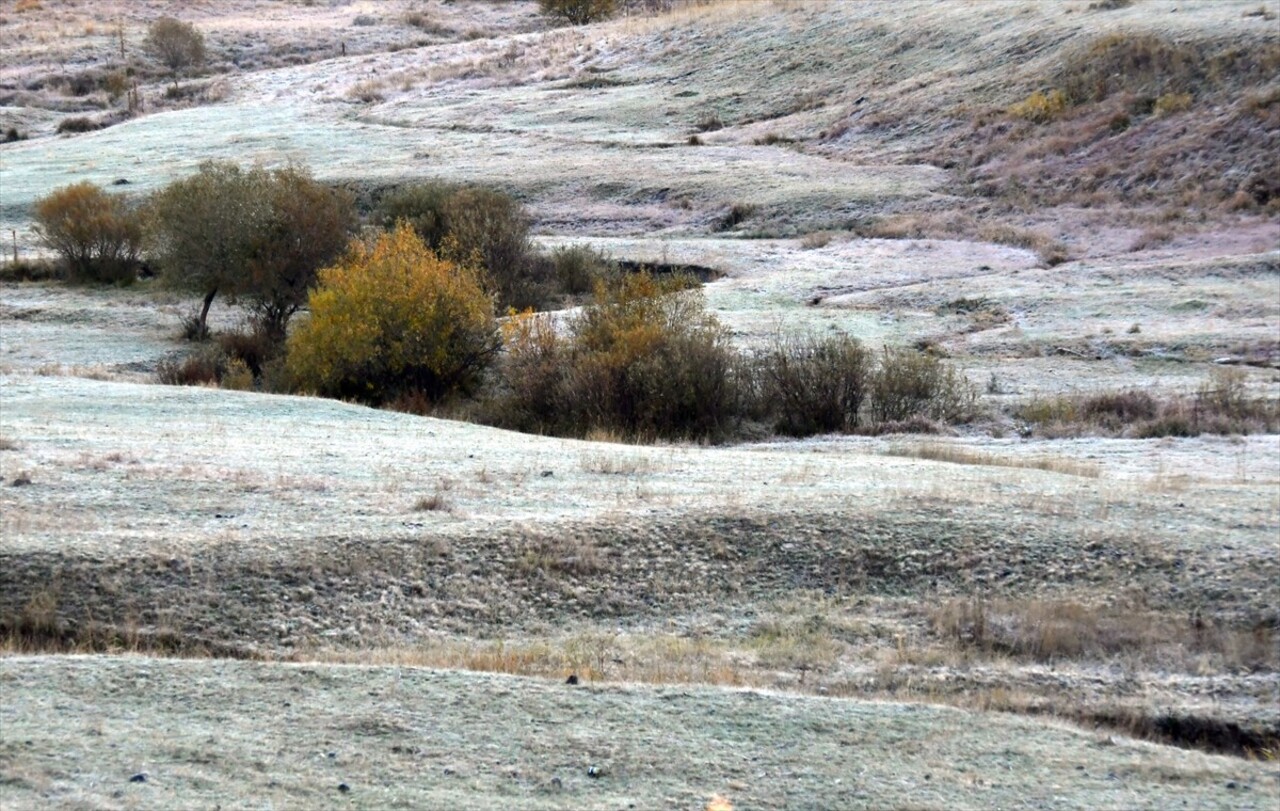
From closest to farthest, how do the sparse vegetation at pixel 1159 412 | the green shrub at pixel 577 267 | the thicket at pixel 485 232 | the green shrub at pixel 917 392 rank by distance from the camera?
the sparse vegetation at pixel 1159 412
the green shrub at pixel 917 392
the thicket at pixel 485 232
the green shrub at pixel 577 267

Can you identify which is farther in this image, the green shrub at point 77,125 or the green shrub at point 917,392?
the green shrub at point 77,125

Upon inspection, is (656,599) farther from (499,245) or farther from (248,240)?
(499,245)

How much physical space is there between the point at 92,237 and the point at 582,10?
47.5 metres

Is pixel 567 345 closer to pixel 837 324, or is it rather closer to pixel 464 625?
pixel 837 324

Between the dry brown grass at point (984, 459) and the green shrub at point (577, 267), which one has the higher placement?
the green shrub at point (577, 267)

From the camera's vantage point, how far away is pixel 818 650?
9.12 m

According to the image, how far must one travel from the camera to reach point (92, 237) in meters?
34.2

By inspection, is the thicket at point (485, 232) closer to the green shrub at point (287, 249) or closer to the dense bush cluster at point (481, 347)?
the dense bush cluster at point (481, 347)

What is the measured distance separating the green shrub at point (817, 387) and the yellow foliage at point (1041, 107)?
18896mm

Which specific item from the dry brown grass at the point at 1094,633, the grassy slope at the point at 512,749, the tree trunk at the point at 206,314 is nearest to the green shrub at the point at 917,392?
the dry brown grass at the point at 1094,633

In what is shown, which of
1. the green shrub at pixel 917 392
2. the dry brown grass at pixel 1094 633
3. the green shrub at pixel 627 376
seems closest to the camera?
the dry brown grass at pixel 1094 633

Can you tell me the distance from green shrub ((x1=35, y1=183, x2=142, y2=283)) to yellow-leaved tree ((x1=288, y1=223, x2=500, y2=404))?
12376 mm

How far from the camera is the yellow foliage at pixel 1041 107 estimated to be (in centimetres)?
3769

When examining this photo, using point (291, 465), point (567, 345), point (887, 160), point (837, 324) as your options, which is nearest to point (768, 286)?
point (837, 324)
